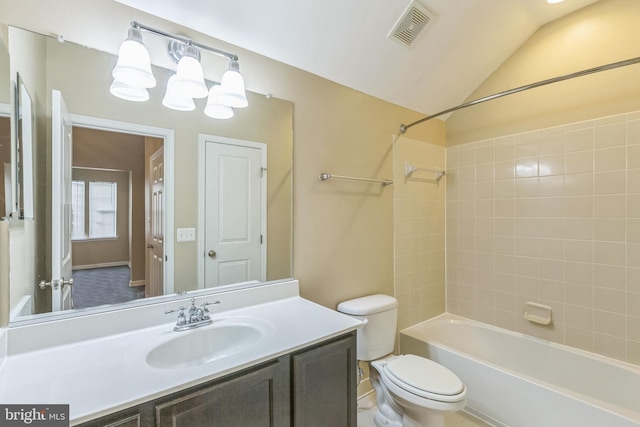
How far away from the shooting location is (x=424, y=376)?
5.12ft

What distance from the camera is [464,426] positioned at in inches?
73.9

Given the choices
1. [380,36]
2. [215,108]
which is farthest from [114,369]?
[380,36]

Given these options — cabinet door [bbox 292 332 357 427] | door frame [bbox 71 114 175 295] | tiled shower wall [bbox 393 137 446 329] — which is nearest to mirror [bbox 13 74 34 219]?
door frame [bbox 71 114 175 295]

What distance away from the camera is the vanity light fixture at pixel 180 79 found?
116cm

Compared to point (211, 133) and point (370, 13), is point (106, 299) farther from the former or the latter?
point (370, 13)

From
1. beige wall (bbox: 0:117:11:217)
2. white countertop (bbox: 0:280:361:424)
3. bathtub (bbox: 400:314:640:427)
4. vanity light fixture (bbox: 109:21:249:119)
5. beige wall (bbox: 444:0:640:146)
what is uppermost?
beige wall (bbox: 444:0:640:146)

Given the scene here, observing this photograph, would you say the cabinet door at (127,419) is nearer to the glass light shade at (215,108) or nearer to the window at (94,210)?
the window at (94,210)

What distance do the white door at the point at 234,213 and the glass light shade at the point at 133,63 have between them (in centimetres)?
39

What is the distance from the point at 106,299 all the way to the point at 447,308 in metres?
2.62

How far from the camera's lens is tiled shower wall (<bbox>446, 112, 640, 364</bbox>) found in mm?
1811

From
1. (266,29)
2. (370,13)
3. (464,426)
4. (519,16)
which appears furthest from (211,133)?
(464,426)

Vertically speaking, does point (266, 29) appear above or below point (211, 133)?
above

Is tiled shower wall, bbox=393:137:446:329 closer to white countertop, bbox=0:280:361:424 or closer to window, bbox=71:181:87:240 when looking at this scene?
white countertop, bbox=0:280:361:424

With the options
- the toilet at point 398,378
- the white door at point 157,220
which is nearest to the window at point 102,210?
the white door at point 157,220
